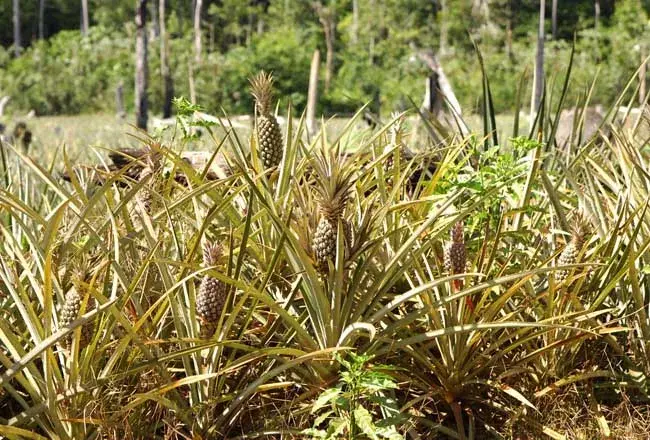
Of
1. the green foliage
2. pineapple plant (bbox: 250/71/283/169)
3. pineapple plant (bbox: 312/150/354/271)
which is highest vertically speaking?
pineapple plant (bbox: 250/71/283/169)

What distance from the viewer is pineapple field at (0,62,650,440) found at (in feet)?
5.76

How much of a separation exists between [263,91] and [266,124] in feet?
0.38

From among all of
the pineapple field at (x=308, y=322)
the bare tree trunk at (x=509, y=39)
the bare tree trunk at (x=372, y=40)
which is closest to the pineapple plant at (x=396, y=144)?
the pineapple field at (x=308, y=322)

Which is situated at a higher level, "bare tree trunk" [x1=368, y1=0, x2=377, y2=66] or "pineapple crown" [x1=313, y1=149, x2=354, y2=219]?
"bare tree trunk" [x1=368, y1=0, x2=377, y2=66]

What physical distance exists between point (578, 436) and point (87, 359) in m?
1.14

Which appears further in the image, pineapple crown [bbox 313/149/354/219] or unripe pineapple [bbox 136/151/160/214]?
unripe pineapple [bbox 136/151/160/214]

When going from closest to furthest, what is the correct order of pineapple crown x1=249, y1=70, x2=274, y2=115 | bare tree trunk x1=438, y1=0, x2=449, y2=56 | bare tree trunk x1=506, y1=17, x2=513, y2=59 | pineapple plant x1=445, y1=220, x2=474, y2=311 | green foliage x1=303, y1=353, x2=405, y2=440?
green foliage x1=303, y1=353, x2=405, y2=440 → pineapple plant x1=445, y1=220, x2=474, y2=311 → pineapple crown x1=249, y1=70, x2=274, y2=115 → bare tree trunk x1=506, y1=17, x2=513, y2=59 → bare tree trunk x1=438, y1=0, x2=449, y2=56

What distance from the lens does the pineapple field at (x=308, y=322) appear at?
69.2 inches

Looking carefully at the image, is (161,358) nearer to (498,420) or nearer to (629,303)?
(498,420)

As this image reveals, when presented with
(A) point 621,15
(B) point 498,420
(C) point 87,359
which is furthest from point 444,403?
(A) point 621,15

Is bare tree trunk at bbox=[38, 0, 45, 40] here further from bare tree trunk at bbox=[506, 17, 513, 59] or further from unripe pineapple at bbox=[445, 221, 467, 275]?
unripe pineapple at bbox=[445, 221, 467, 275]

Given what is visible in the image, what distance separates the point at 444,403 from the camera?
2064 mm

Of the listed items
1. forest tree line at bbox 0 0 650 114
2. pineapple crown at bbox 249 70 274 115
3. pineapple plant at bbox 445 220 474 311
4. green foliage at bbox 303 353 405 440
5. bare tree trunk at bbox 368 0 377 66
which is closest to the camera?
green foliage at bbox 303 353 405 440

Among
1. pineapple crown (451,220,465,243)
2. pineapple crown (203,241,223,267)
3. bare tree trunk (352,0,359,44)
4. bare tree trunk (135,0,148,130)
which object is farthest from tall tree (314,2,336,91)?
pineapple crown (203,241,223,267)
